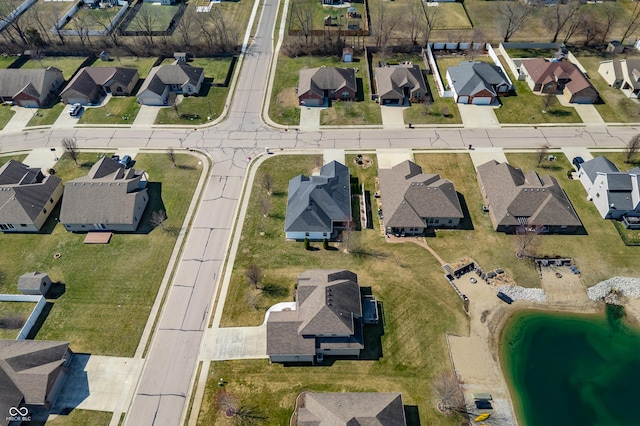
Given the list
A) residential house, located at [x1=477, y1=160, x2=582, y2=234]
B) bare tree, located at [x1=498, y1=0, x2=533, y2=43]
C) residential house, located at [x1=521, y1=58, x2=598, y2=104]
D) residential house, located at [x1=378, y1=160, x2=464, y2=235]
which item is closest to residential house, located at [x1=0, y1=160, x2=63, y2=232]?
residential house, located at [x1=378, y1=160, x2=464, y2=235]

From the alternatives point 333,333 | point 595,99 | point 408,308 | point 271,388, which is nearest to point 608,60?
point 595,99

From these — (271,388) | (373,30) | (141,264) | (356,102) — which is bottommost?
(271,388)

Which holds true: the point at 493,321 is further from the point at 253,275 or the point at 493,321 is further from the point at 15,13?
the point at 15,13

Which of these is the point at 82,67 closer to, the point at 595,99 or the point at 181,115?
the point at 181,115

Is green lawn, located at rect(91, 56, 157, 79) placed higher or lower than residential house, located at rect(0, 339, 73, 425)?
higher

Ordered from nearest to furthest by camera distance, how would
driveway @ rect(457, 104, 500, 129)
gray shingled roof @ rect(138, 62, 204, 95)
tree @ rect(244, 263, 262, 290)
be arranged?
tree @ rect(244, 263, 262, 290), driveway @ rect(457, 104, 500, 129), gray shingled roof @ rect(138, 62, 204, 95)

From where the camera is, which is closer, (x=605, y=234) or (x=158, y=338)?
(x=158, y=338)

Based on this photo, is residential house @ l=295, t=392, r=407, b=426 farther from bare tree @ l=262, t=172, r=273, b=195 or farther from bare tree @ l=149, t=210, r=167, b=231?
bare tree @ l=149, t=210, r=167, b=231
